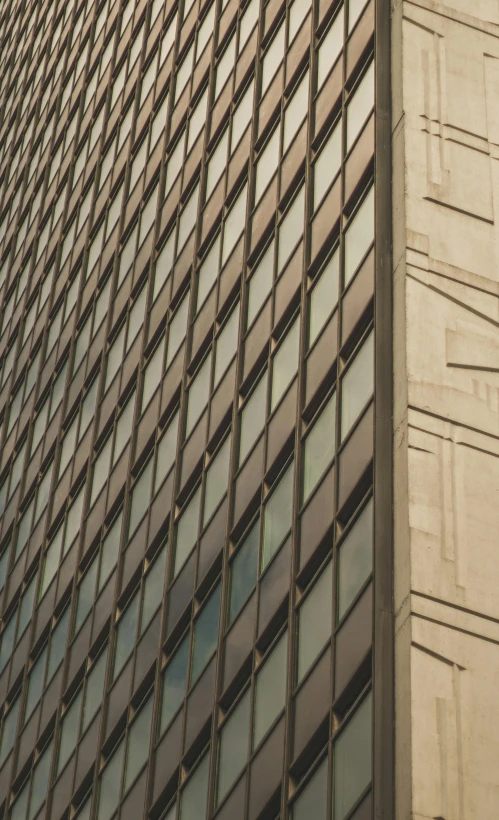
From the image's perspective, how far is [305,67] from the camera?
4116 cm

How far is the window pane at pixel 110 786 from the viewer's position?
39.0 metres

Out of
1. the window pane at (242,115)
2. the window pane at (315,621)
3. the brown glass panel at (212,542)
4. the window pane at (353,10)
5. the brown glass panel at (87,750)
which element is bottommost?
the brown glass panel at (87,750)

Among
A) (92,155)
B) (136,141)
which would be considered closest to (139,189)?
(136,141)

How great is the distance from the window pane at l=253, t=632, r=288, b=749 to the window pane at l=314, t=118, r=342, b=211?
10.3 meters

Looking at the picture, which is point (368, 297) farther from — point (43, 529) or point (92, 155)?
point (92, 155)

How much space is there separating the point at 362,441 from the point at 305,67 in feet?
43.1

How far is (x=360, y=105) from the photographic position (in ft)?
120

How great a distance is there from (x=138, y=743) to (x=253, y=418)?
7.71 m

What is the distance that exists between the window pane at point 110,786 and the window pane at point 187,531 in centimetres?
442

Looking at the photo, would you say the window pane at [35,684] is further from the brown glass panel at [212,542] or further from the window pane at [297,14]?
the window pane at [297,14]

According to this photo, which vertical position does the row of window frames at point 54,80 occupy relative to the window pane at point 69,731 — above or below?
above

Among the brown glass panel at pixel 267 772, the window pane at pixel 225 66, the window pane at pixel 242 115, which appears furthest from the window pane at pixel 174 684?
the window pane at pixel 225 66

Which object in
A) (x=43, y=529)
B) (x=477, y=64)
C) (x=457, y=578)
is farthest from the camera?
(x=43, y=529)

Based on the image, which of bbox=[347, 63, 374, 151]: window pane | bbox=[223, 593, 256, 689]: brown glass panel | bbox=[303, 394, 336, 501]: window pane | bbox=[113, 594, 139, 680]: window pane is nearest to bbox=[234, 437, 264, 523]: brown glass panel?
bbox=[303, 394, 336, 501]: window pane
